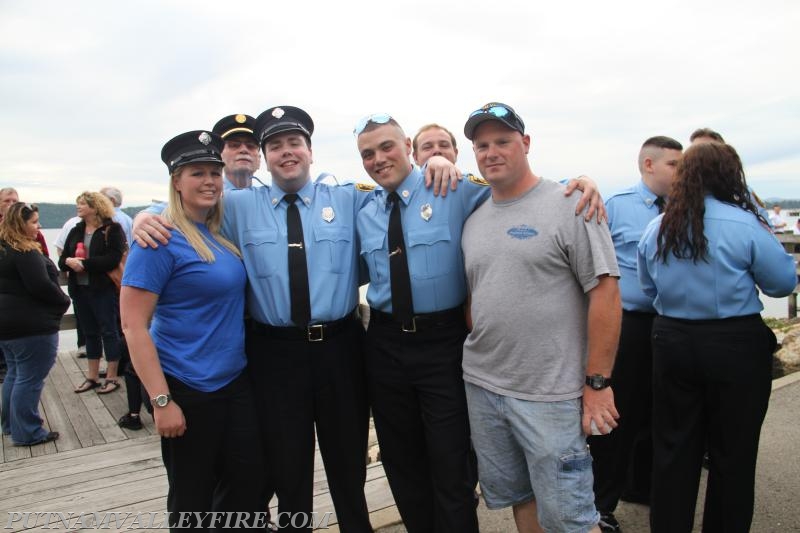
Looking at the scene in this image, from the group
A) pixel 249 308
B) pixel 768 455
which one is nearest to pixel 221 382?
pixel 249 308

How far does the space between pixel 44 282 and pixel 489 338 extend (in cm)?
410

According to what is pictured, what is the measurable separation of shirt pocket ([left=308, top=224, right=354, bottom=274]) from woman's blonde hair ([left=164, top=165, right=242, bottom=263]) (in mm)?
389

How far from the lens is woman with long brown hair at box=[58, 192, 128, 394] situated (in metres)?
5.51

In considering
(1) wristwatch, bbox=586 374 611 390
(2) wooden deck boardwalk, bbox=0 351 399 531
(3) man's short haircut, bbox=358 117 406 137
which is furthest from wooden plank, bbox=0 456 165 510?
(1) wristwatch, bbox=586 374 611 390

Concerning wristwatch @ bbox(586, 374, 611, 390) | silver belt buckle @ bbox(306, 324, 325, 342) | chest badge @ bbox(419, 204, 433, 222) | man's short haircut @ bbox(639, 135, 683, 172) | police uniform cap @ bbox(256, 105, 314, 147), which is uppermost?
police uniform cap @ bbox(256, 105, 314, 147)

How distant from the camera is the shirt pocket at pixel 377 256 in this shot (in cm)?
263

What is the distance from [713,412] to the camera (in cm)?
260

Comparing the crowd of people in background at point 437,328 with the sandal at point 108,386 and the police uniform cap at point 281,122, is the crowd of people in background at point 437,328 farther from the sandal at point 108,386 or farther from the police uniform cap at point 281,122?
the sandal at point 108,386

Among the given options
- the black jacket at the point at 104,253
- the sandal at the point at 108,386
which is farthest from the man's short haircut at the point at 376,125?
the sandal at the point at 108,386

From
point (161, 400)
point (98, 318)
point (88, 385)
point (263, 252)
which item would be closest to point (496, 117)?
point (263, 252)

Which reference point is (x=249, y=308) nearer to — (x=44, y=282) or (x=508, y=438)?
(x=508, y=438)

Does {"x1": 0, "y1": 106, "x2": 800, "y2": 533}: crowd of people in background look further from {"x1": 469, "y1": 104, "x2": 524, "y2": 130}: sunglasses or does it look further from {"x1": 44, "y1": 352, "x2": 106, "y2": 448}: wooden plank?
{"x1": 44, "y1": 352, "x2": 106, "y2": 448}: wooden plank

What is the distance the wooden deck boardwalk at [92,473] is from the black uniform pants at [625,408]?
1240mm

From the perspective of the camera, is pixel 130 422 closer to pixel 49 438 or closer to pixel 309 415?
pixel 49 438
